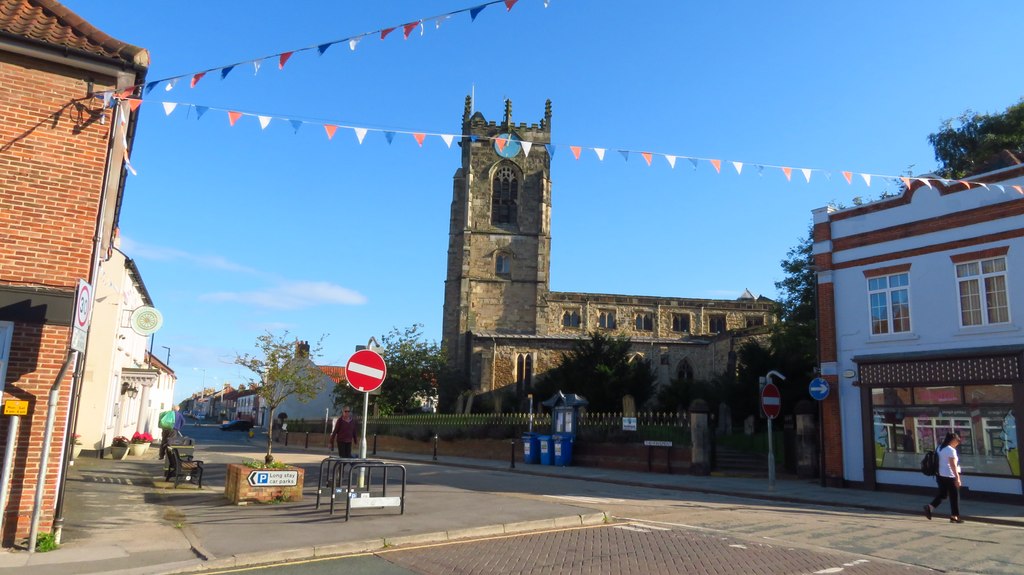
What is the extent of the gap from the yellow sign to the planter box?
453 centimetres

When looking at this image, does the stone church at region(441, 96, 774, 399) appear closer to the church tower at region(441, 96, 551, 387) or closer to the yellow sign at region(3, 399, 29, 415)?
the church tower at region(441, 96, 551, 387)

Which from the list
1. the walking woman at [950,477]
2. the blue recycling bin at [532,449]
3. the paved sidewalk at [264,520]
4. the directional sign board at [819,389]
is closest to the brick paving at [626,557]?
the paved sidewalk at [264,520]

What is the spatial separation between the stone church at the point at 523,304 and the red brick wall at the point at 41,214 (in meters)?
44.4

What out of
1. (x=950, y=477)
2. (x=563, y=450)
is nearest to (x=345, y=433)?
(x=950, y=477)

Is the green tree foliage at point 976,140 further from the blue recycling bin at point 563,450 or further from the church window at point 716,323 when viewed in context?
the church window at point 716,323

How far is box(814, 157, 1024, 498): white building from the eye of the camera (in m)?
16.2

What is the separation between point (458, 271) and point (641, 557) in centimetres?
5056

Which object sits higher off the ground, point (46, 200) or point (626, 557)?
point (46, 200)

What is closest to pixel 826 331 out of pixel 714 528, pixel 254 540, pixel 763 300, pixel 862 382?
pixel 862 382

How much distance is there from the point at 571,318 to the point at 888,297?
40.0 m

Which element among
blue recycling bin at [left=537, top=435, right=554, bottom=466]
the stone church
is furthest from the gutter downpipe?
the stone church

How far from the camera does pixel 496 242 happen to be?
192ft

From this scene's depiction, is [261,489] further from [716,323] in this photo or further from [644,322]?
[716,323]

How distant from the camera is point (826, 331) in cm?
1983
